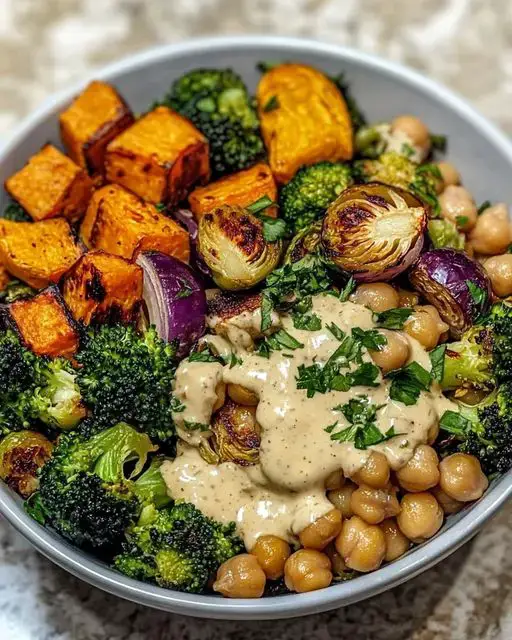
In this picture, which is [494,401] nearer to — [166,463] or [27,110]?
[166,463]

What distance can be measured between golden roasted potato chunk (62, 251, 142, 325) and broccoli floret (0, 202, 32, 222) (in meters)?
0.38

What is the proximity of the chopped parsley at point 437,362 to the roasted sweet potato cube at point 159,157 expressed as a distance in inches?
33.7

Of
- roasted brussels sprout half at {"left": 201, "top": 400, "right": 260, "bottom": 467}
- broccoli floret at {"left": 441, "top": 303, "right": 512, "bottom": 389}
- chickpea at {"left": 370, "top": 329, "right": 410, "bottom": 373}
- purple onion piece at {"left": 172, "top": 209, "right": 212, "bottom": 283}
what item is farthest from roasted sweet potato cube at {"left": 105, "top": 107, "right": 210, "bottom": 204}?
broccoli floret at {"left": 441, "top": 303, "right": 512, "bottom": 389}

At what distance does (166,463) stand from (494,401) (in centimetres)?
81

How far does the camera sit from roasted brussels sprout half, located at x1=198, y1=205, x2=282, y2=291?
2.24 metres

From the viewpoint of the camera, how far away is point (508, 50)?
3.44 metres

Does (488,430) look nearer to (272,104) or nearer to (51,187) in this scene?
(272,104)

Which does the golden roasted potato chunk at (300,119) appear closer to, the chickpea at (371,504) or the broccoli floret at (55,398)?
the broccoli floret at (55,398)

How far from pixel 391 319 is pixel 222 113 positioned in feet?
2.84

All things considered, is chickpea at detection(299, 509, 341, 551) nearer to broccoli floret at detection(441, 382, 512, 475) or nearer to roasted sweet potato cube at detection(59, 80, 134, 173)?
broccoli floret at detection(441, 382, 512, 475)

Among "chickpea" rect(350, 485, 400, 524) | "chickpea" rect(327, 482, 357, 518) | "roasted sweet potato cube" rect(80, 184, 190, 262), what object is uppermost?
"roasted sweet potato cube" rect(80, 184, 190, 262)

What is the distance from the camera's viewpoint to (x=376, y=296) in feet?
7.16

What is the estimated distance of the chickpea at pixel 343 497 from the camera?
2074 millimetres

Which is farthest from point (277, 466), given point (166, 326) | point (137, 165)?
point (137, 165)
